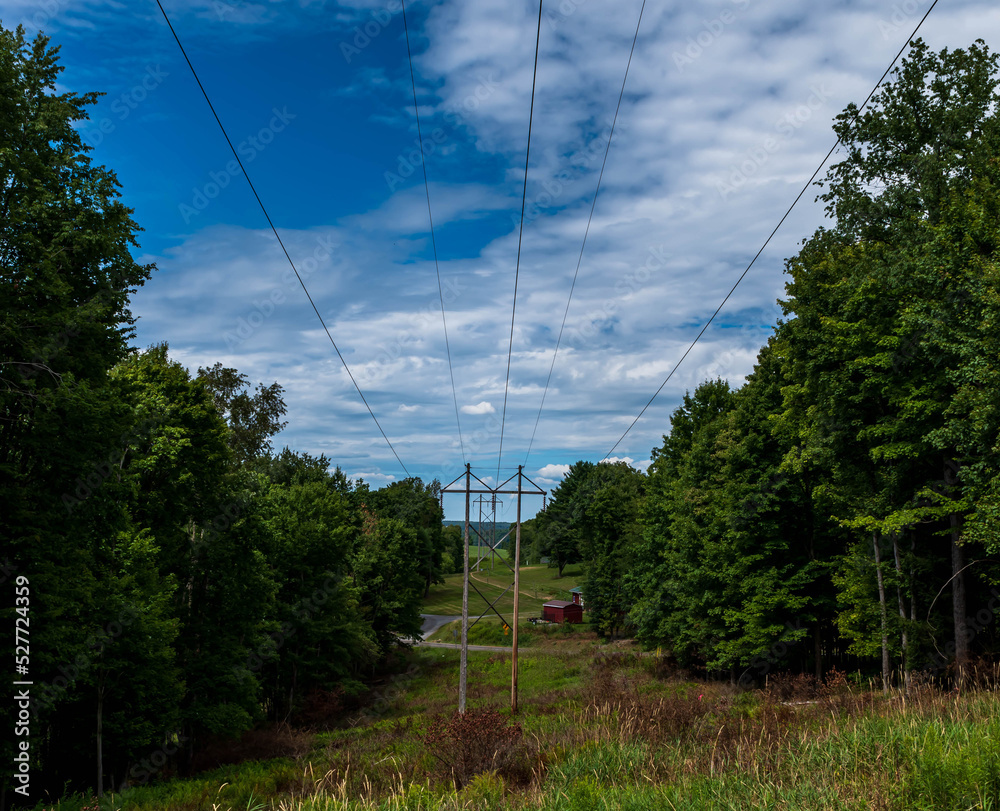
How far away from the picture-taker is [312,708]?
39438 mm

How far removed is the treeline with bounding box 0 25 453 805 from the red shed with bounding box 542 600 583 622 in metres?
49.1

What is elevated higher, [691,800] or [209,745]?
[691,800]

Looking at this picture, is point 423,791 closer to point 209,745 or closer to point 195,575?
point 195,575

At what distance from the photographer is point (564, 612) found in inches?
3078

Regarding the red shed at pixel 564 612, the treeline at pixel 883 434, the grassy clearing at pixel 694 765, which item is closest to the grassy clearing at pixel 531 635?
the red shed at pixel 564 612

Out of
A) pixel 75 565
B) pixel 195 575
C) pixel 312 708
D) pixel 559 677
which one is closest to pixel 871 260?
pixel 75 565

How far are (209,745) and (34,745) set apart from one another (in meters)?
17.9

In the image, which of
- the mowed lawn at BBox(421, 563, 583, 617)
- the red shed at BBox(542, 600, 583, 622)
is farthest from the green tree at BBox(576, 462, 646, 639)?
the mowed lawn at BBox(421, 563, 583, 617)

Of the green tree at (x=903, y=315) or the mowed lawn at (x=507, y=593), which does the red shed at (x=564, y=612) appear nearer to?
the mowed lawn at (x=507, y=593)

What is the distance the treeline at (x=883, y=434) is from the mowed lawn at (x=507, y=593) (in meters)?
58.0

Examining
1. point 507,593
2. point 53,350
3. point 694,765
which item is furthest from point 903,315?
point 507,593

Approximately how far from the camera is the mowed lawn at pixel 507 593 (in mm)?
93562

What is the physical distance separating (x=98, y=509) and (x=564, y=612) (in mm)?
69486

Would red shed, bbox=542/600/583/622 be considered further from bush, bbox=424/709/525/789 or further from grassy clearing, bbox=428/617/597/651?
bush, bbox=424/709/525/789
